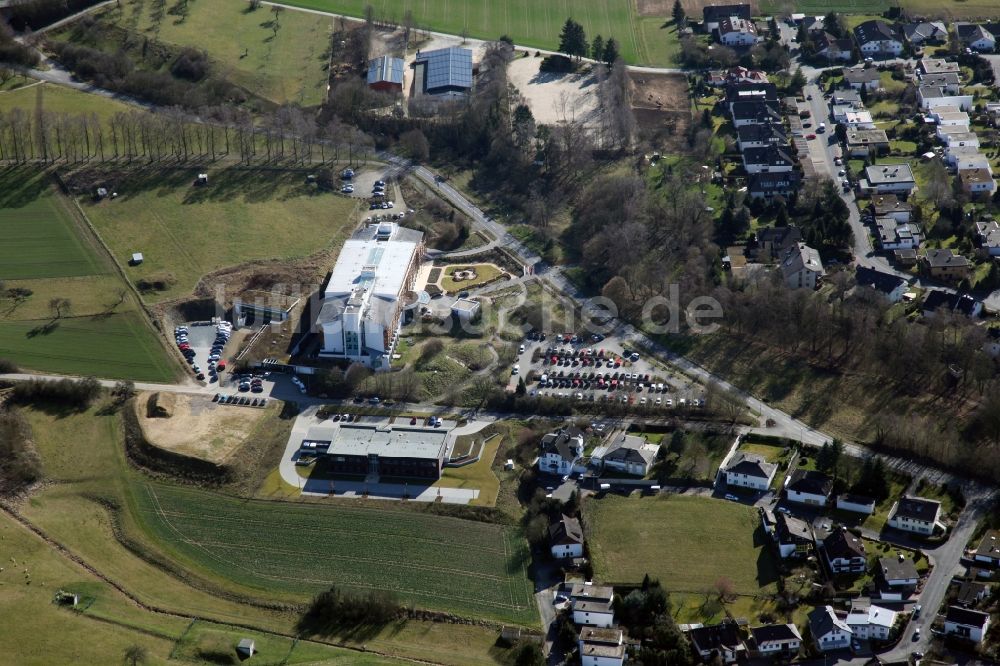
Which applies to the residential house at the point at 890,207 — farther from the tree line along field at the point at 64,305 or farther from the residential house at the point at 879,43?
the tree line along field at the point at 64,305

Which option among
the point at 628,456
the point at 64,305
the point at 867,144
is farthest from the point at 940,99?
the point at 64,305

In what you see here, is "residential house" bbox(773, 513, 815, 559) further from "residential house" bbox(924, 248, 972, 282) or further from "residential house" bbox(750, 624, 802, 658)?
"residential house" bbox(924, 248, 972, 282)

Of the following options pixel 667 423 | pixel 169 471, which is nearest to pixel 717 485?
pixel 667 423

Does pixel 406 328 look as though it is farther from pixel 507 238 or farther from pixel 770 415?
pixel 770 415

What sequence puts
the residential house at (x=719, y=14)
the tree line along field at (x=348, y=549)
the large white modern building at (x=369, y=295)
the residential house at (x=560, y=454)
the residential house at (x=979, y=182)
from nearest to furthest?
the tree line along field at (x=348, y=549) < the residential house at (x=560, y=454) < the large white modern building at (x=369, y=295) < the residential house at (x=979, y=182) < the residential house at (x=719, y=14)

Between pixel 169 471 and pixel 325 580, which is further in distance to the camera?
pixel 169 471

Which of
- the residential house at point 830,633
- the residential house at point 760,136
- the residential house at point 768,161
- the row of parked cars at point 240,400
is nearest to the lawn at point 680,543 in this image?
the residential house at point 830,633

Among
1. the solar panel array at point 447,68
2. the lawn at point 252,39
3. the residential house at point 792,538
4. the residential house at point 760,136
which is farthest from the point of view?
the lawn at point 252,39
